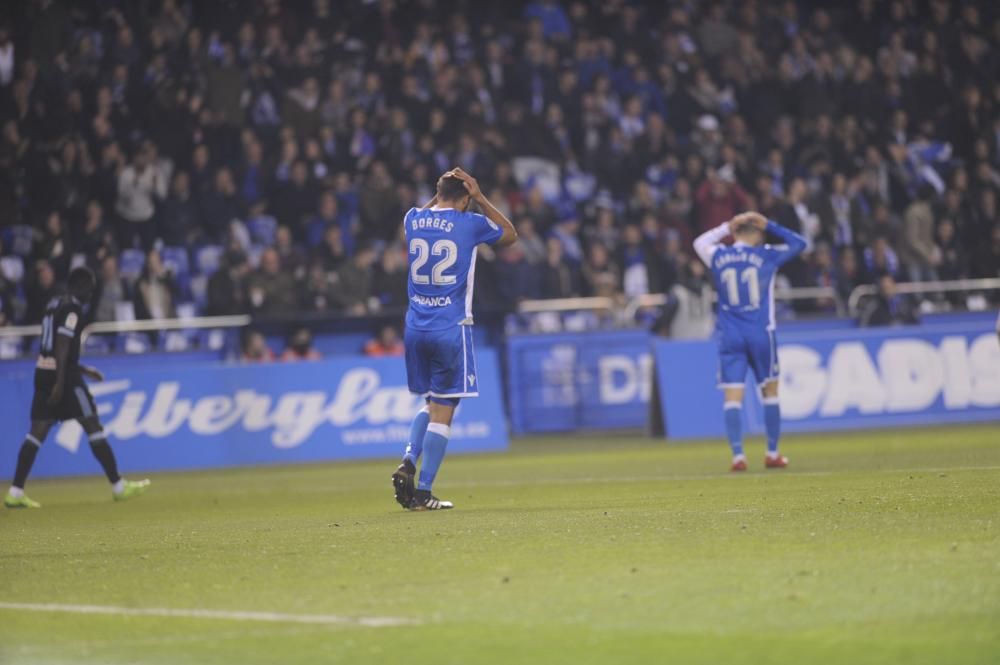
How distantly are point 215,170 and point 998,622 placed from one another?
2223 centimetres

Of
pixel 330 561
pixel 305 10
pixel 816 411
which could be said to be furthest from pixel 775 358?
pixel 305 10

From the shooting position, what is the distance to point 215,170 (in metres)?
27.1

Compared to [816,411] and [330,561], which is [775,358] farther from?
[330,561]

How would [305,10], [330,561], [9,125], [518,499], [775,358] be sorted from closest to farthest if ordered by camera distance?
[330,561] → [518,499] → [775,358] → [9,125] → [305,10]

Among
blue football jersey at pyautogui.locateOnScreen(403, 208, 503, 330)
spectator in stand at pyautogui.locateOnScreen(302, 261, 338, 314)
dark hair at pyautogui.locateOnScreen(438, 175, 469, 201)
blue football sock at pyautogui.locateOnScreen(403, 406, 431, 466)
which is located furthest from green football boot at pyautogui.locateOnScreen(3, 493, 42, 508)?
spectator in stand at pyautogui.locateOnScreen(302, 261, 338, 314)

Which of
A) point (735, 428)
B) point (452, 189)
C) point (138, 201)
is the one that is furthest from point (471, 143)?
point (452, 189)

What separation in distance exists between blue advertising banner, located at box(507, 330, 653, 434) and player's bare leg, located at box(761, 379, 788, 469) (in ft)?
28.7

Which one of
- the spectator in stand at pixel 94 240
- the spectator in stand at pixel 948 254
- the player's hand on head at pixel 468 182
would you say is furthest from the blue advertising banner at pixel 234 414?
the spectator in stand at pixel 948 254

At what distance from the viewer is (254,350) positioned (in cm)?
2461

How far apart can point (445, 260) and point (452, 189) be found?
21.6 inches

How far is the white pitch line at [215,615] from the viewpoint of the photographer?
6723 mm

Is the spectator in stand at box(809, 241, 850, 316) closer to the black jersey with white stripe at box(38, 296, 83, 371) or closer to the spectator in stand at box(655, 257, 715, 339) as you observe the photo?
the spectator in stand at box(655, 257, 715, 339)

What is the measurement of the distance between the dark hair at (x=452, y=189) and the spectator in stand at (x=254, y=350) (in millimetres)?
11465

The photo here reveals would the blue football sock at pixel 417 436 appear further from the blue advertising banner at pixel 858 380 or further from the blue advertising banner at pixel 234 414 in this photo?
the blue advertising banner at pixel 858 380
